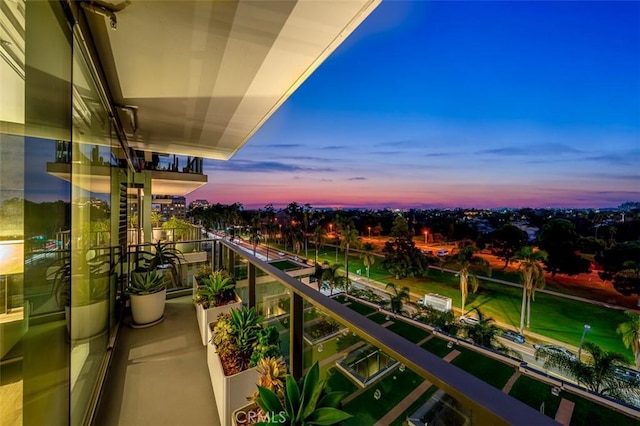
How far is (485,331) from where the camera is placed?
68.4 ft

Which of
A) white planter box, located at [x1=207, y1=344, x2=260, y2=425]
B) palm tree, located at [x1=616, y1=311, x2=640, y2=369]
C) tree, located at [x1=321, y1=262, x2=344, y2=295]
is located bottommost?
palm tree, located at [x1=616, y1=311, x2=640, y2=369]

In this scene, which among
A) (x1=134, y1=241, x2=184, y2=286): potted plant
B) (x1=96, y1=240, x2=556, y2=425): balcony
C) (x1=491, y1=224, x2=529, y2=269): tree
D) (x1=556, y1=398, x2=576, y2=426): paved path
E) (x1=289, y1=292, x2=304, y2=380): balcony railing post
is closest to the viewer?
(x1=96, y1=240, x2=556, y2=425): balcony

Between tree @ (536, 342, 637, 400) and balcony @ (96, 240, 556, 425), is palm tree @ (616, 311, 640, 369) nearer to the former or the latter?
tree @ (536, 342, 637, 400)

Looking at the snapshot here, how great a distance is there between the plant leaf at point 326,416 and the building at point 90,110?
0.39 meters

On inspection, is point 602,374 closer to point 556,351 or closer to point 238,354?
point 556,351

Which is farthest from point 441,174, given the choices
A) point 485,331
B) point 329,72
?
point 329,72

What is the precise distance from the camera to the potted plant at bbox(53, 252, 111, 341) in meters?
1.39

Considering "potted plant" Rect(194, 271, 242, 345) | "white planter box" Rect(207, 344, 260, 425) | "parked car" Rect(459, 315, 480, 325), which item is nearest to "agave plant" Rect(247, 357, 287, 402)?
"white planter box" Rect(207, 344, 260, 425)

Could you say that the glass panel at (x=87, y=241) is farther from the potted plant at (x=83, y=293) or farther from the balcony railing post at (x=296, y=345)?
the balcony railing post at (x=296, y=345)

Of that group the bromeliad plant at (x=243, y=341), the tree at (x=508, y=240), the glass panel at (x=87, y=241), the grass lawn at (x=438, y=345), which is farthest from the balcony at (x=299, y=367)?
the tree at (x=508, y=240)

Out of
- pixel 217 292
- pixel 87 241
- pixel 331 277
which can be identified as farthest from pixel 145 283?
pixel 331 277

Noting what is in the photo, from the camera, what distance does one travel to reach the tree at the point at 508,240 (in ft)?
103

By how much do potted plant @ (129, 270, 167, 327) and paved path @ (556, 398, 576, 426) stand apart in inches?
856

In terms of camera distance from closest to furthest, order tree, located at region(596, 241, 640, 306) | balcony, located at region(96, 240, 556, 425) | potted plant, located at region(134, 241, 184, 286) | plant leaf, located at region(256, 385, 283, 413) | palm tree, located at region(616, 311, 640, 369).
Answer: balcony, located at region(96, 240, 556, 425) → plant leaf, located at region(256, 385, 283, 413) → potted plant, located at region(134, 241, 184, 286) → palm tree, located at region(616, 311, 640, 369) → tree, located at region(596, 241, 640, 306)
